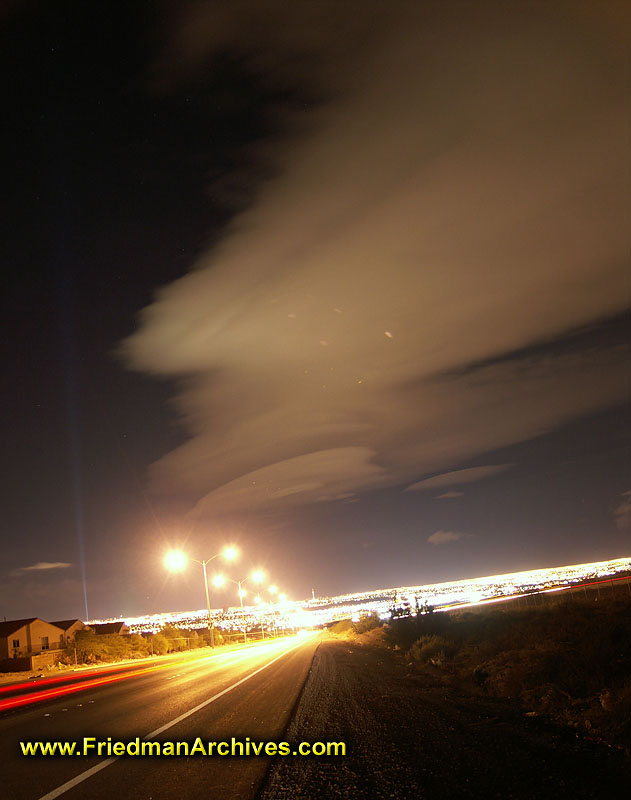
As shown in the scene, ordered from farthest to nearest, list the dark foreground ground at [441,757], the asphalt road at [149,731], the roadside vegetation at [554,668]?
1. the roadside vegetation at [554,668]
2. the asphalt road at [149,731]
3. the dark foreground ground at [441,757]

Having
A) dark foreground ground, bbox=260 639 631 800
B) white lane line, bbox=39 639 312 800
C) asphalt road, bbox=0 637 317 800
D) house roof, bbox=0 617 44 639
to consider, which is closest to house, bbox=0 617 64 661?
house roof, bbox=0 617 44 639

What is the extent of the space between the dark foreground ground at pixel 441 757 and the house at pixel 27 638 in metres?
66.1

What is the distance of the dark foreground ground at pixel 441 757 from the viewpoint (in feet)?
19.3

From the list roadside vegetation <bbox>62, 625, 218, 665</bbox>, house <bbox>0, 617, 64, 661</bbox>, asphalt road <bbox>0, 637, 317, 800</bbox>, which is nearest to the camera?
asphalt road <bbox>0, 637, 317, 800</bbox>

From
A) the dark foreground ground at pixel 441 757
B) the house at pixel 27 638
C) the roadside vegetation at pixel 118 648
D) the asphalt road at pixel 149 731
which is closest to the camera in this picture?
the dark foreground ground at pixel 441 757

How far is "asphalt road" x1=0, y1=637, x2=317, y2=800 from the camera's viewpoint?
20.8 feet

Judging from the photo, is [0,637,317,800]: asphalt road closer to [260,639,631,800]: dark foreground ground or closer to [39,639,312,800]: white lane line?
[39,639,312,800]: white lane line

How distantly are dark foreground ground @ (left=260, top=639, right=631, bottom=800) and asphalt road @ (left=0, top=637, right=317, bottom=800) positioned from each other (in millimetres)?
598

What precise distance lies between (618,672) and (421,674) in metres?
7.40

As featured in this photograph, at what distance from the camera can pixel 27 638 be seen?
6988 cm

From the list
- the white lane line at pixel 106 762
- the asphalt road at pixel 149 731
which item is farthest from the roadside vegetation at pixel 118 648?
the white lane line at pixel 106 762

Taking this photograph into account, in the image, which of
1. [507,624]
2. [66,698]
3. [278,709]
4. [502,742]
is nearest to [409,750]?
[502,742]

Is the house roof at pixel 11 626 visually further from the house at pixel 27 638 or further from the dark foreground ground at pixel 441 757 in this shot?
the dark foreground ground at pixel 441 757

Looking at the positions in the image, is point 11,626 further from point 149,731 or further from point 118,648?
point 149,731
